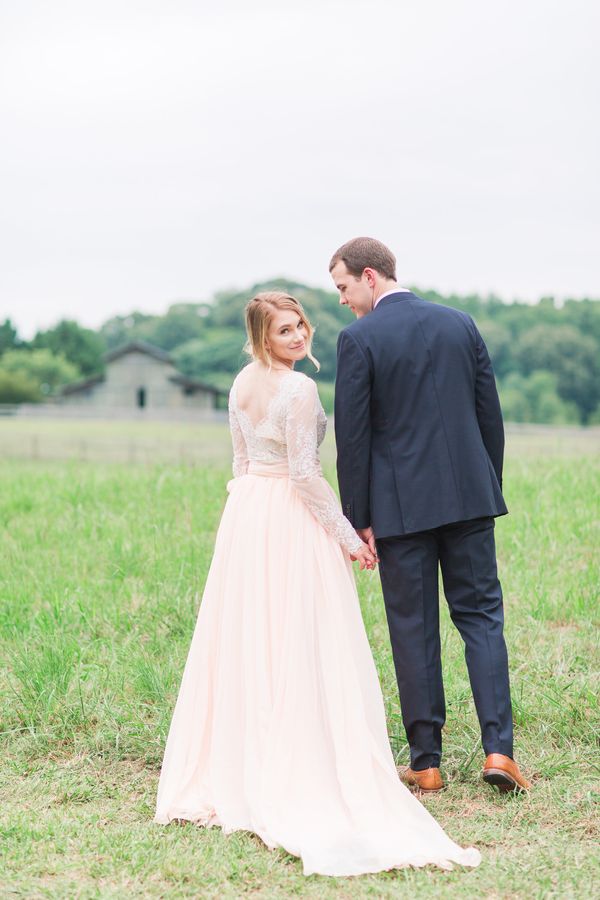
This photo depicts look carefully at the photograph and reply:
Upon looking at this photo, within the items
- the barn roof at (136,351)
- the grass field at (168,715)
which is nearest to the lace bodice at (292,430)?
the grass field at (168,715)

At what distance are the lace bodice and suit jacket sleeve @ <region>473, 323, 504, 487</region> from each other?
701 mm

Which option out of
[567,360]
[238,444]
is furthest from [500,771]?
[567,360]

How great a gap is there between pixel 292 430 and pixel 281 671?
3.24 ft

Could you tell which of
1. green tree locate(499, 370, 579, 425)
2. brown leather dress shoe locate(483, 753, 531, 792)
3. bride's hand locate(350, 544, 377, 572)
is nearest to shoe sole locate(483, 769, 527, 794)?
brown leather dress shoe locate(483, 753, 531, 792)

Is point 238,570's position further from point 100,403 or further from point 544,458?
point 100,403

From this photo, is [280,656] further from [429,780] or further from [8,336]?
[8,336]

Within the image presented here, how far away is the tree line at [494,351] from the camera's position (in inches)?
2749

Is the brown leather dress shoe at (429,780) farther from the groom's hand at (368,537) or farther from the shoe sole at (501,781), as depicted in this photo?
the groom's hand at (368,537)

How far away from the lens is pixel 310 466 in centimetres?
413

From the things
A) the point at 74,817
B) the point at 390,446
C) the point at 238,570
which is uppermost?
the point at 390,446

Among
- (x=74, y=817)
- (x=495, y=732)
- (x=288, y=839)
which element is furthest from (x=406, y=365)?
(x=74, y=817)

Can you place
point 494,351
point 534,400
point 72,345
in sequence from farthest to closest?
point 72,345, point 494,351, point 534,400

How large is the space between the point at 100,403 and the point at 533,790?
82555mm

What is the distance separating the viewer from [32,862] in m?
3.63
